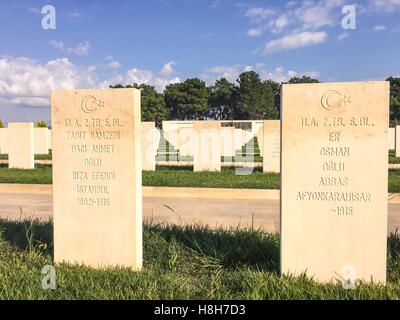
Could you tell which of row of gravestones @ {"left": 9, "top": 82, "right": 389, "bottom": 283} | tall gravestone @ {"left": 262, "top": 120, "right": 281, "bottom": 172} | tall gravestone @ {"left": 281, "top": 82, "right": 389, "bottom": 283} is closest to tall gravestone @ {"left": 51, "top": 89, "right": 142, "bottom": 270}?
row of gravestones @ {"left": 9, "top": 82, "right": 389, "bottom": 283}

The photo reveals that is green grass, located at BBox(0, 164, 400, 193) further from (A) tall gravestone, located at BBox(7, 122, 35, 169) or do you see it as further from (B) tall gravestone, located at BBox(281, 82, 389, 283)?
(B) tall gravestone, located at BBox(281, 82, 389, 283)

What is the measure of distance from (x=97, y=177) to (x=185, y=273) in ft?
4.35

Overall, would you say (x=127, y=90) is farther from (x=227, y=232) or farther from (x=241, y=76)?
(x=241, y=76)

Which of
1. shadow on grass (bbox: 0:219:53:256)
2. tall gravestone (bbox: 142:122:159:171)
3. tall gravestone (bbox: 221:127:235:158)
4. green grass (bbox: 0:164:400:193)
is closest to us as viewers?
shadow on grass (bbox: 0:219:53:256)

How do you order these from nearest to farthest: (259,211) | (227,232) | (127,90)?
(127,90)
(227,232)
(259,211)

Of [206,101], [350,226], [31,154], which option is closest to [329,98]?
[350,226]

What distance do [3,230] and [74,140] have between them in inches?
89.2

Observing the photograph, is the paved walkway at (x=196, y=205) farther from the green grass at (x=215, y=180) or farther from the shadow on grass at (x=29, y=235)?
the shadow on grass at (x=29, y=235)

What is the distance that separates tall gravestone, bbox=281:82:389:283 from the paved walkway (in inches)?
91.6

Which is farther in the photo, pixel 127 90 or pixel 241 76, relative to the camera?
pixel 241 76

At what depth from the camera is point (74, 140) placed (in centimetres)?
461

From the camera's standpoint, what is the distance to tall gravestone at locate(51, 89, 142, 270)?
4449 mm

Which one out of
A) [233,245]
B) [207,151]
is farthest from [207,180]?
[233,245]

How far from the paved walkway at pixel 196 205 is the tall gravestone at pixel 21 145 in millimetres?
4577
